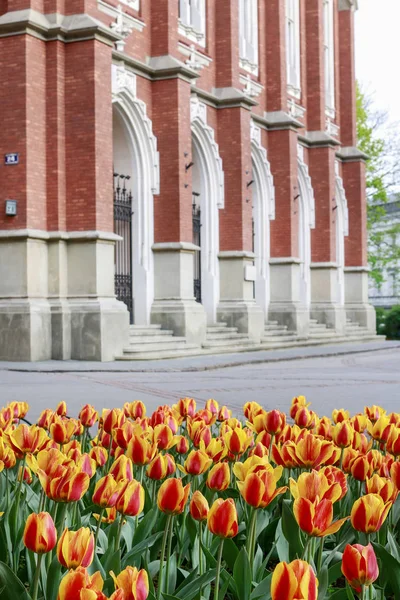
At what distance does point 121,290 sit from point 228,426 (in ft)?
59.2

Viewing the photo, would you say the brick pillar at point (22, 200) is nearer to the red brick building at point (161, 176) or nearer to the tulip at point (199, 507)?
the red brick building at point (161, 176)

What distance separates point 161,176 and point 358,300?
15.0 metres

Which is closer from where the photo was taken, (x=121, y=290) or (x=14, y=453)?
(x=14, y=453)

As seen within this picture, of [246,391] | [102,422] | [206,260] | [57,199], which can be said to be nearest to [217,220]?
[206,260]

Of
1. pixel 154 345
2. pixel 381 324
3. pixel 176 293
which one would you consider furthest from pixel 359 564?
pixel 381 324

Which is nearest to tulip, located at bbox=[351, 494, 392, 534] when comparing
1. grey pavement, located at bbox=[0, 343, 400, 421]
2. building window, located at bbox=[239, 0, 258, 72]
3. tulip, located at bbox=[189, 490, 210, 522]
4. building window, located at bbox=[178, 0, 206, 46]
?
tulip, located at bbox=[189, 490, 210, 522]

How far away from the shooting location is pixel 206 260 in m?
24.8

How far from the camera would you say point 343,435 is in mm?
3398

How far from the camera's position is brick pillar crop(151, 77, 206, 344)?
2119 centimetres

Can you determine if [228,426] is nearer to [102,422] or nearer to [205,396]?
[102,422]

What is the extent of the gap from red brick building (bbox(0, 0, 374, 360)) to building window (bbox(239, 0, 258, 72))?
63mm

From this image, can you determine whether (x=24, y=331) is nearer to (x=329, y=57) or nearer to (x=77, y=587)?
(x=77, y=587)

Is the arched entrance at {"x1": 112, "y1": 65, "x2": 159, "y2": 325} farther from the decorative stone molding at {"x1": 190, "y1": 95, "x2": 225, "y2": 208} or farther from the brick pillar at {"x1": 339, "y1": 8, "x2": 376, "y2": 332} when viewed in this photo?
the brick pillar at {"x1": 339, "y1": 8, "x2": 376, "y2": 332}

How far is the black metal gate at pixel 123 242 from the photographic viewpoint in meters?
21.4
